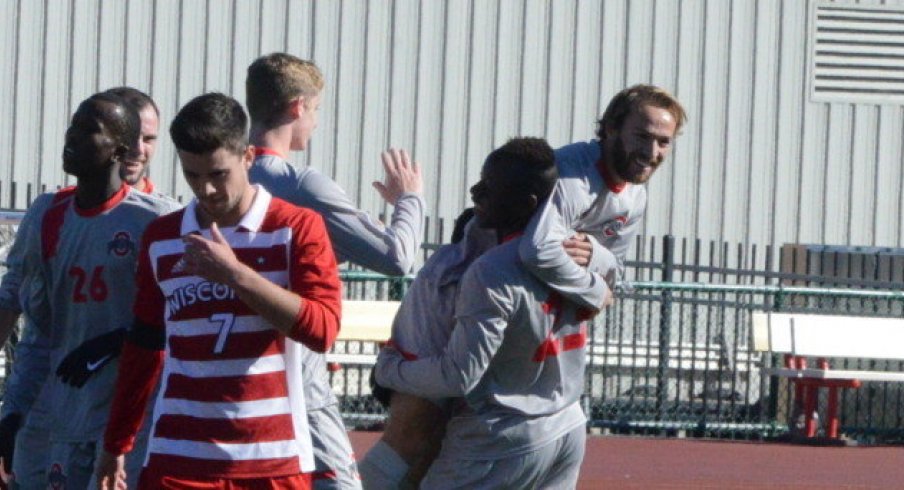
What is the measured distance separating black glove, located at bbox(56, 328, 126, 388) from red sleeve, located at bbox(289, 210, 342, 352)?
2.91ft

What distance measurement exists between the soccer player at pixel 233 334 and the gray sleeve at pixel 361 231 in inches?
33.1

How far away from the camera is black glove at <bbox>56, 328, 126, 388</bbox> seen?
16.6 feet

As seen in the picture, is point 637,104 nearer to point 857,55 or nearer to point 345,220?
point 345,220

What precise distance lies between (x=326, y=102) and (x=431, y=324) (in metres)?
16.5

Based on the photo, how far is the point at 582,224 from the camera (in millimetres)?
5641

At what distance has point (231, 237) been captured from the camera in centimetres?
433

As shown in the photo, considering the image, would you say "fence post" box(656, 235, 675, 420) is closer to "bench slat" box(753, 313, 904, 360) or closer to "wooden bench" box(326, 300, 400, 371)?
"bench slat" box(753, 313, 904, 360)

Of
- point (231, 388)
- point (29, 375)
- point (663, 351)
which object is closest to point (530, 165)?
point (231, 388)

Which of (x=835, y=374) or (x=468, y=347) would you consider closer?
(x=468, y=347)

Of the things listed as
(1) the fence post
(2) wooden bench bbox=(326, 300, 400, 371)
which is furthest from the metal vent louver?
(2) wooden bench bbox=(326, 300, 400, 371)

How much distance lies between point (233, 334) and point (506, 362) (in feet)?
2.78

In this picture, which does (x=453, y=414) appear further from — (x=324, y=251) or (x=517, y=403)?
(x=324, y=251)

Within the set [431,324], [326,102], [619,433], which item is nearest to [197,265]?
[431,324]

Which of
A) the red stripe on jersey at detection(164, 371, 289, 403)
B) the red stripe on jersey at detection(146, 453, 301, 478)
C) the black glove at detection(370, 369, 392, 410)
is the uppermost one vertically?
the red stripe on jersey at detection(164, 371, 289, 403)
